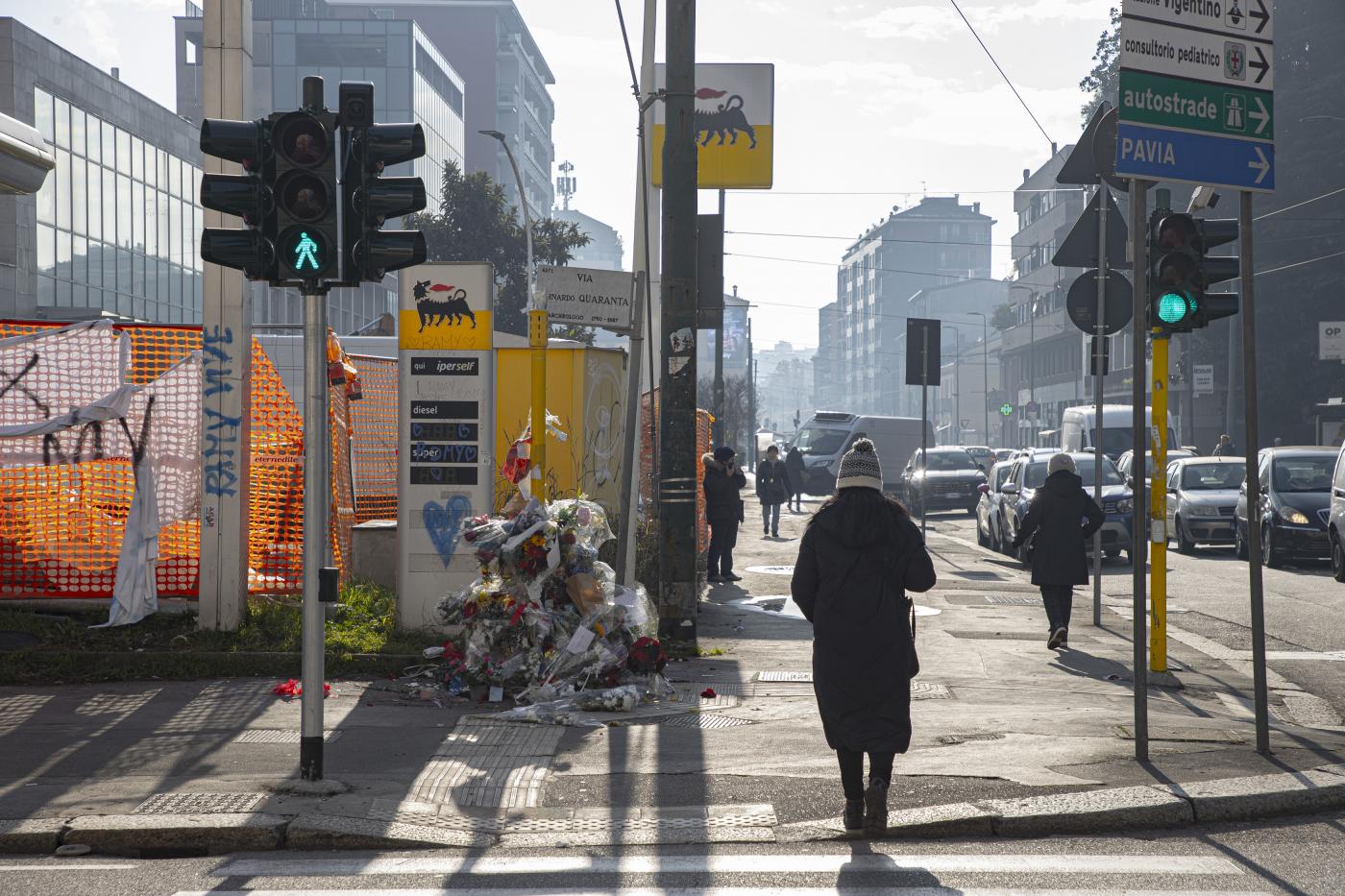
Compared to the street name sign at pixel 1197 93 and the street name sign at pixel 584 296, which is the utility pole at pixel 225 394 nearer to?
the street name sign at pixel 584 296

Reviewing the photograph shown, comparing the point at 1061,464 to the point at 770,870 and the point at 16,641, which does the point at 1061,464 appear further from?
the point at 16,641

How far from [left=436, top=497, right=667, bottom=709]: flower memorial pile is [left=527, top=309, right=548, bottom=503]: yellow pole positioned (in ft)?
2.00

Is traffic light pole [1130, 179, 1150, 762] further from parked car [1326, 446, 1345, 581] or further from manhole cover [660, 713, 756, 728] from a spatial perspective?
parked car [1326, 446, 1345, 581]

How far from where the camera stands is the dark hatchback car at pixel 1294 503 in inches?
784

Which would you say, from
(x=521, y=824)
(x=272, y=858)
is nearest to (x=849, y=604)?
(x=521, y=824)

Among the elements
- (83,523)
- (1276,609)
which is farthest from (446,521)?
(1276,609)

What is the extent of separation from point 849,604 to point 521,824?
169 cm

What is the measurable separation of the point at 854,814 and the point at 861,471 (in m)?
1.46

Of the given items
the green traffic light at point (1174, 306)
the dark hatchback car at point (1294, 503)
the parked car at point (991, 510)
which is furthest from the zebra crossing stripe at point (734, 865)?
the parked car at point (991, 510)

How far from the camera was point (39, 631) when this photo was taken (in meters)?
10.7

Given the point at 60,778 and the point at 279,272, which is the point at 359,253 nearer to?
the point at 279,272

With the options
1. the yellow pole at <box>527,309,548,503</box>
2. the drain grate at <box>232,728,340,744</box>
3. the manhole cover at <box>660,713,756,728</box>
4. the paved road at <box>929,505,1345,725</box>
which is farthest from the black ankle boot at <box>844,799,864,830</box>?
the yellow pole at <box>527,309,548,503</box>

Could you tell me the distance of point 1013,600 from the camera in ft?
54.7

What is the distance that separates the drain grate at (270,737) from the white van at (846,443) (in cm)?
3759
